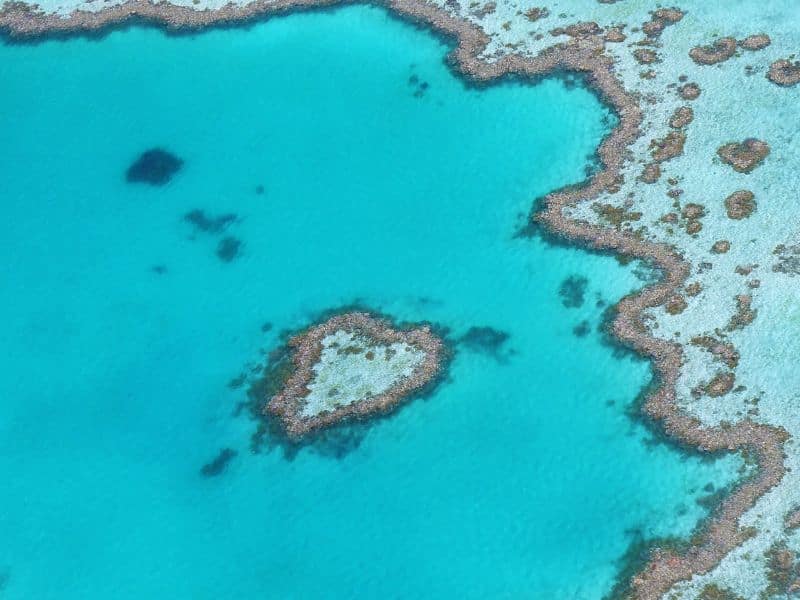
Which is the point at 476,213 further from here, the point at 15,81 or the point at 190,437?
the point at 15,81

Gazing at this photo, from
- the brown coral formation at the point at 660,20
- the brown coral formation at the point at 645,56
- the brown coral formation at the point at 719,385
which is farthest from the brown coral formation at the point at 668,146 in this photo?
the brown coral formation at the point at 719,385

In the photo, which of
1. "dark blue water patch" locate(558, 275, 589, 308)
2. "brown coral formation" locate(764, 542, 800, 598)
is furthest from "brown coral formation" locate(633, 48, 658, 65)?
"brown coral formation" locate(764, 542, 800, 598)

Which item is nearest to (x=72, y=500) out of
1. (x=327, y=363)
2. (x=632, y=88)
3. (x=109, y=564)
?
(x=109, y=564)

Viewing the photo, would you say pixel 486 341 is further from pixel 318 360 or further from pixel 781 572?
pixel 781 572

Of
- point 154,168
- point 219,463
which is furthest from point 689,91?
point 219,463

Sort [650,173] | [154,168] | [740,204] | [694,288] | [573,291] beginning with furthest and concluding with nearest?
[154,168] → [650,173] → [740,204] → [573,291] → [694,288]

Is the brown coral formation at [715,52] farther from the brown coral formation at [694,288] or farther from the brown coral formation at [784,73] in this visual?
the brown coral formation at [694,288]
